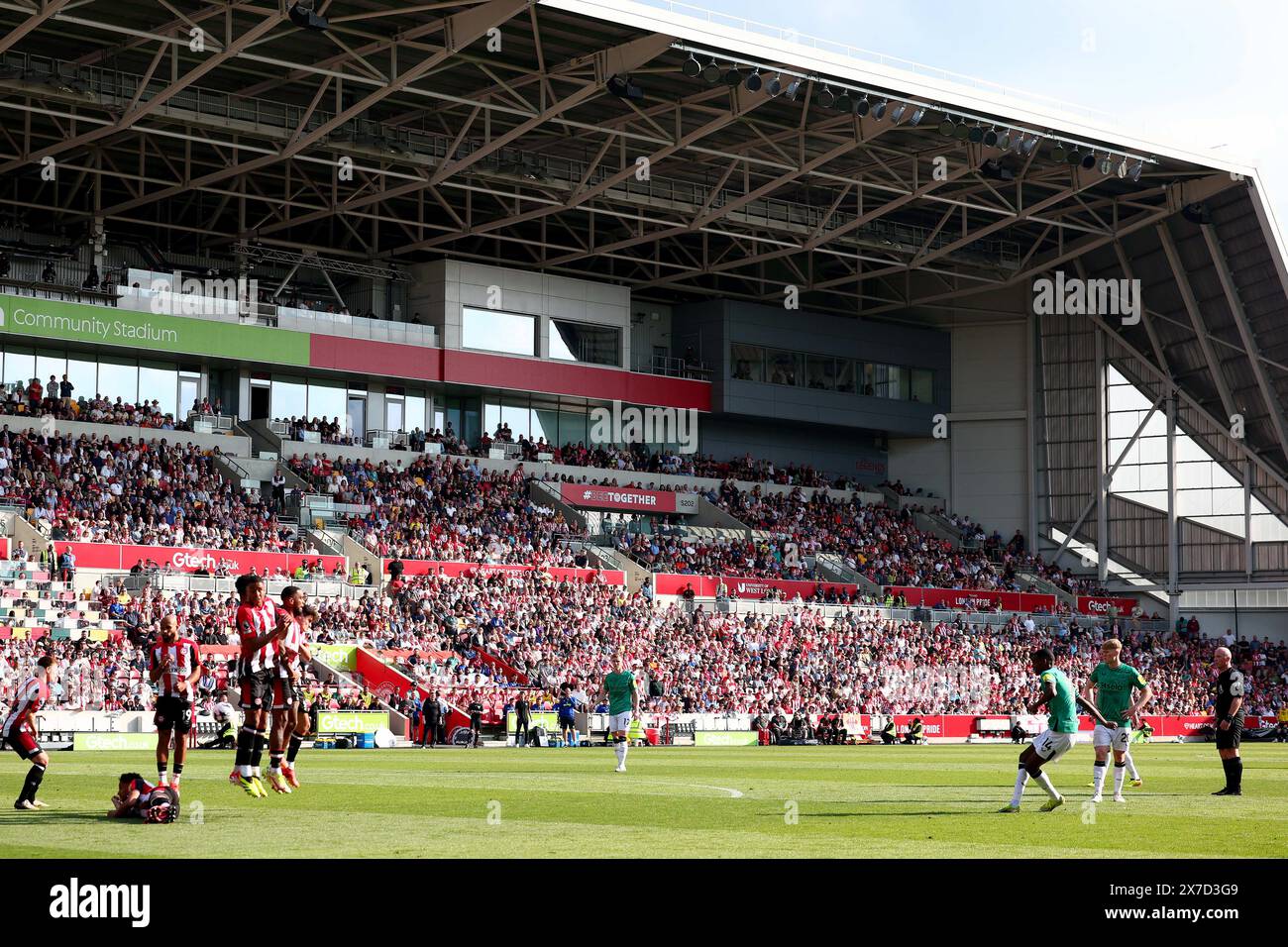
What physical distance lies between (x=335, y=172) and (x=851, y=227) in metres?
18.8

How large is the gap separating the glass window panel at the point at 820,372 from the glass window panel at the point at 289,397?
77.7 feet

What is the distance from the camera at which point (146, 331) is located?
187 ft

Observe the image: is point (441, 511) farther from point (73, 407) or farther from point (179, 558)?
point (179, 558)

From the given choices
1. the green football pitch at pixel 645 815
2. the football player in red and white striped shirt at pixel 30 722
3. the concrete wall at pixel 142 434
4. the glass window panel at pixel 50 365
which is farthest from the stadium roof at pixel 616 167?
the football player in red and white striped shirt at pixel 30 722

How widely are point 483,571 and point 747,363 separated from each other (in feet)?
77.2

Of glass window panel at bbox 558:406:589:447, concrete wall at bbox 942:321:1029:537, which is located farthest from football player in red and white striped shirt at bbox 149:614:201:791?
concrete wall at bbox 942:321:1029:537

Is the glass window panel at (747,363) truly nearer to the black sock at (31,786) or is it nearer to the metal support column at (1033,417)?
the metal support column at (1033,417)

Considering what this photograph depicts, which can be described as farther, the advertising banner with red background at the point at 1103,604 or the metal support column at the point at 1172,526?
the metal support column at the point at 1172,526

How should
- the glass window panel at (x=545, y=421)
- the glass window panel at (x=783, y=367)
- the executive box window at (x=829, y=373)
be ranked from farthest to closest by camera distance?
the glass window panel at (x=783, y=367) → the executive box window at (x=829, y=373) → the glass window panel at (x=545, y=421)

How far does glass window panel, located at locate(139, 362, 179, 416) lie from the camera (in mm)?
59562

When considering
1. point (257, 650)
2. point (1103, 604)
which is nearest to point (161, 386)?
point (1103, 604)

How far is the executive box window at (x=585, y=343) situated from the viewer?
67875 mm

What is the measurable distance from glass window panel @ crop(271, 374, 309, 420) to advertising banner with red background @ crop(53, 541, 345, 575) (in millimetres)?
14211
